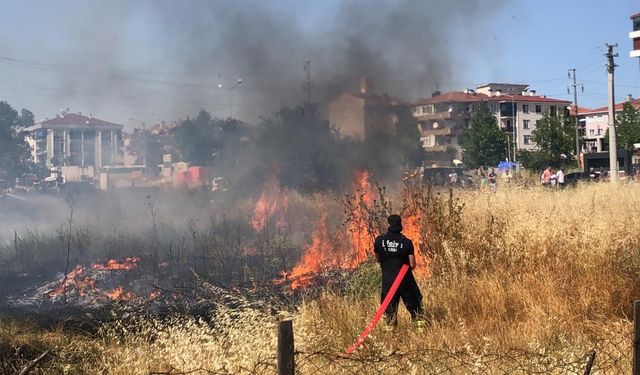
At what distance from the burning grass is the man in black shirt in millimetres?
198

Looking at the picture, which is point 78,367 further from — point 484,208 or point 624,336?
point 484,208

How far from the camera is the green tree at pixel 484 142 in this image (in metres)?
53.2

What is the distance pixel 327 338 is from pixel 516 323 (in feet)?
6.57

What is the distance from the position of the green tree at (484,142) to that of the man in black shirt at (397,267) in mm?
48861

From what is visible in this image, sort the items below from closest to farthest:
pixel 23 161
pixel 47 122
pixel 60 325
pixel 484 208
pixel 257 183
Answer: pixel 60 325
pixel 484 208
pixel 257 183
pixel 23 161
pixel 47 122

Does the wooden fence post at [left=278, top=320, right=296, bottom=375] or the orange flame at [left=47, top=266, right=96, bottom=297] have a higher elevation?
the wooden fence post at [left=278, top=320, right=296, bottom=375]

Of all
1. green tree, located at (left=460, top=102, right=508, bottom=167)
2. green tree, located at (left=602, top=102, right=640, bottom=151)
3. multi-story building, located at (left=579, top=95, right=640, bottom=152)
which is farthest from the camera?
multi-story building, located at (left=579, top=95, right=640, bottom=152)

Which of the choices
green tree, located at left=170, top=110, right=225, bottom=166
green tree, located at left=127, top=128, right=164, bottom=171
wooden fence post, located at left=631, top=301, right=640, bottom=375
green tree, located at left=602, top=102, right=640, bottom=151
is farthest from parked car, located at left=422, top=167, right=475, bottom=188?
green tree, located at left=602, top=102, right=640, bottom=151

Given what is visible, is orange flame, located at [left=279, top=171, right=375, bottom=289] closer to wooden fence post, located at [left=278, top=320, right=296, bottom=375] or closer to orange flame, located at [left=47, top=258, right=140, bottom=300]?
orange flame, located at [left=47, top=258, right=140, bottom=300]

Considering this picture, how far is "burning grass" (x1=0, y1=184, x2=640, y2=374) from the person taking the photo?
15.6ft

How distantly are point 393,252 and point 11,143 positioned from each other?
28113 millimetres

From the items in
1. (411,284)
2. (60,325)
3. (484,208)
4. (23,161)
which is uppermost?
(23,161)

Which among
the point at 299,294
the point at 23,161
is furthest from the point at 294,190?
the point at 23,161

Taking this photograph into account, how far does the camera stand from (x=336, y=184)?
680 inches
